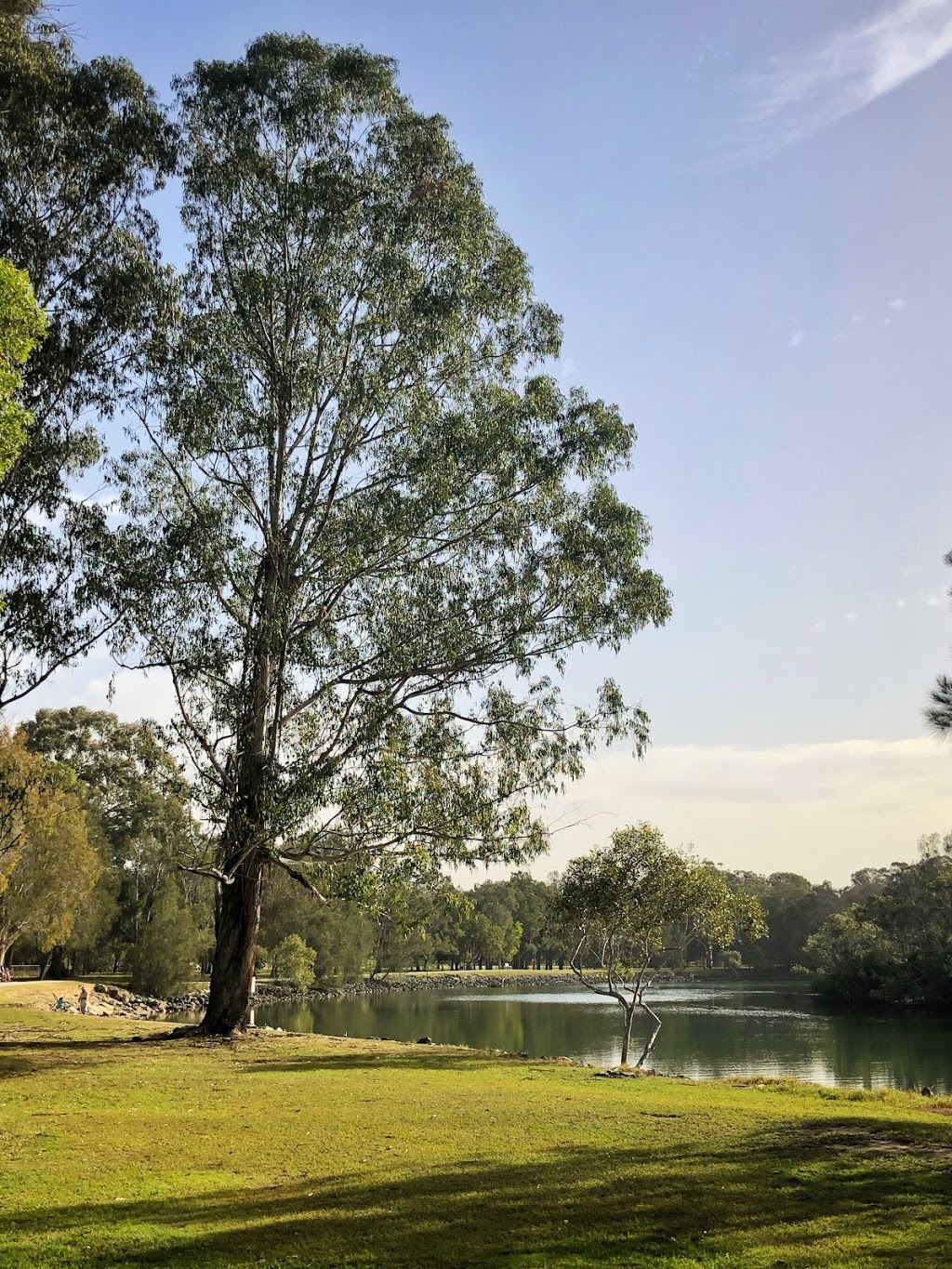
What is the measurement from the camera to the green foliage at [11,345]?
7695 millimetres

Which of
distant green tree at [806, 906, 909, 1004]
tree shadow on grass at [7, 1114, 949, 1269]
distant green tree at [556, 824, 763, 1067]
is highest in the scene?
distant green tree at [556, 824, 763, 1067]

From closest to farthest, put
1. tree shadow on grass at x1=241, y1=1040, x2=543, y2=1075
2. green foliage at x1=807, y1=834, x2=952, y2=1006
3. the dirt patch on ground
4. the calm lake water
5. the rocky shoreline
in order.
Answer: the dirt patch on ground
tree shadow on grass at x1=241, y1=1040, x2=543, y2=1075
the calm lake water
the rocky shoreline
green foliage at x1=807, y1=834, x2=952, y2=1006

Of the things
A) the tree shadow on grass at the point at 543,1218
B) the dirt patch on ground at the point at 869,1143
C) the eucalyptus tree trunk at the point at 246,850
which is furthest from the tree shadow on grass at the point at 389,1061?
the tree shadow on grass at the point at 543,1218

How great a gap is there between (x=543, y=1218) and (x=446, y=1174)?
1.38m

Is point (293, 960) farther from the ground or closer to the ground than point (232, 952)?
closer to the ground

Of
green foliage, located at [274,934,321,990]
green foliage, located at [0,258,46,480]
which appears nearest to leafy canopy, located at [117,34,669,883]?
green foliage, located at [0,258,46,480]

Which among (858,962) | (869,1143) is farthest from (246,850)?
(858,962)

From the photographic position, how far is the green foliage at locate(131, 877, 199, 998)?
46.8 m

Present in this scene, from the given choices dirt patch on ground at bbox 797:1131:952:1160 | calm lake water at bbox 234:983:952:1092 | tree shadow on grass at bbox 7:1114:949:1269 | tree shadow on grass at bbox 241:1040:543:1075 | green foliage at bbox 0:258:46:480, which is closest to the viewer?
tree shadow on grass at bbox 7:1114:949:1269

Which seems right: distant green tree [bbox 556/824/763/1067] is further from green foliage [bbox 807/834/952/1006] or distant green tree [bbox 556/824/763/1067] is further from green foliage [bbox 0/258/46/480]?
green foliage [bbox 807/834/952/1006]

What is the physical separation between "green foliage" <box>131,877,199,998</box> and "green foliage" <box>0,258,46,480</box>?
42.7 meters

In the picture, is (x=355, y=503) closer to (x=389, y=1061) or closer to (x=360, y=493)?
(x=360, y=493)

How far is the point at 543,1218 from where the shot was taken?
6117 mm

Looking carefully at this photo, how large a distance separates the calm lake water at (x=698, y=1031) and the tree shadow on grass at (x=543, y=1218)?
65.8 feet
